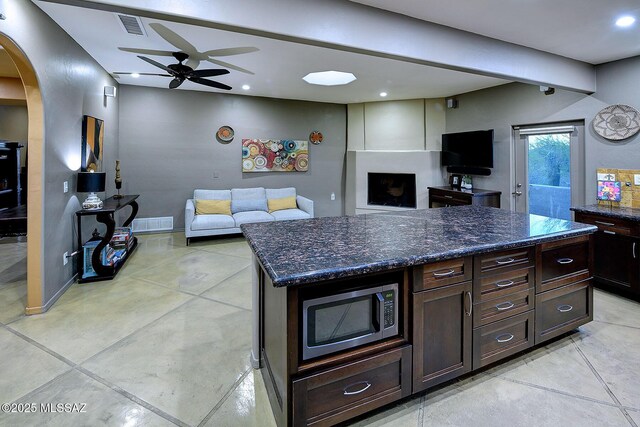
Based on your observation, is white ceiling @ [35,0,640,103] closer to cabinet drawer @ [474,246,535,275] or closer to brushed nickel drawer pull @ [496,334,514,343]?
cabinet drawer @ [474,246,535,275]

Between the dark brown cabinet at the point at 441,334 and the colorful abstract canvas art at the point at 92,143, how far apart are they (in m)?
4.08

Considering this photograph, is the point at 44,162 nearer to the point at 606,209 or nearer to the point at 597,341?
the point at 597,341

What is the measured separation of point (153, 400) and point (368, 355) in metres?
1.28

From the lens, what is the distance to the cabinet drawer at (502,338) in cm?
191

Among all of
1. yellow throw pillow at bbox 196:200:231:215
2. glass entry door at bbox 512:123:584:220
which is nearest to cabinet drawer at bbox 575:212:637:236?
glass entry door at bbox 512:123:584:220

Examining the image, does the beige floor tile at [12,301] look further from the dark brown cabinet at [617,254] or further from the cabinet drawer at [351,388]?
the dark brown cabinet at [617,254]

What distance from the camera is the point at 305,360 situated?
1.43 meters

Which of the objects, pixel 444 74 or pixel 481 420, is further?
pixel 444 74

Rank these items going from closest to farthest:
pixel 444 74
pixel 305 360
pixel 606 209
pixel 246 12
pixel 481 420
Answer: pixel 305 360, pixel 481 420, pixel 246 12, pixel 606 209, pixel 444 74

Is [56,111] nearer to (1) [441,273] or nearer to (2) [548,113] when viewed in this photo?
(1) [441,273]

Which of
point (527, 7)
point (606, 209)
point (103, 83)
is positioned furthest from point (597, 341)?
point (103, 83)

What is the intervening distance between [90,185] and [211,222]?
6.68ft

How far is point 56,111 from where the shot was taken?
3.06m

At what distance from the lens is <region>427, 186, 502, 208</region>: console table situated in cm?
515
